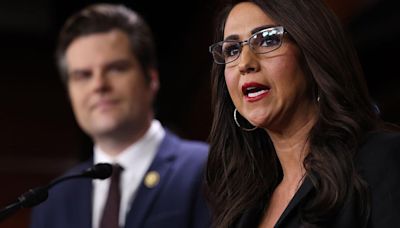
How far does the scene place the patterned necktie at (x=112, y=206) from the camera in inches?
84.7

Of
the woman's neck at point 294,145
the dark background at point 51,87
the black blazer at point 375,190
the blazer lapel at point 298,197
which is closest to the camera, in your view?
the black blazer at point 375,190

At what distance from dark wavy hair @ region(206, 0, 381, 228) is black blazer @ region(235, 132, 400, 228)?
14 millimetres

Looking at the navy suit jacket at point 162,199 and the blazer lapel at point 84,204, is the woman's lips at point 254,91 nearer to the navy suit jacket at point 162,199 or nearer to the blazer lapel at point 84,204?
the navy suit jacket at point 162,199

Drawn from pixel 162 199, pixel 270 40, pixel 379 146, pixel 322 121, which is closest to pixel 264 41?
pixel 270 40

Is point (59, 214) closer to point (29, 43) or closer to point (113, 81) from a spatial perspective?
point (113, 81)

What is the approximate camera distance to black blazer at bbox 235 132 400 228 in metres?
1.26

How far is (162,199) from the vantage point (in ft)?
7.28

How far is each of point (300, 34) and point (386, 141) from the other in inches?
10.5

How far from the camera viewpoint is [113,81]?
2.38 metres

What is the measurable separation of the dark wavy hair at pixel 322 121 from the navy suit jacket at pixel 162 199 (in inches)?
19.5

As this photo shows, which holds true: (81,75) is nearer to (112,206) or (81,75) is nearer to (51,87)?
(112,206)

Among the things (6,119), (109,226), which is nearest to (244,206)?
(109,226)

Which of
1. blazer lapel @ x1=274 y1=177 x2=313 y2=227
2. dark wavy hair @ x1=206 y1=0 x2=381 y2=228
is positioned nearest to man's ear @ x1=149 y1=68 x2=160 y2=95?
dark wavy hair @ x1=206 y1=0 x2=381 y2=228

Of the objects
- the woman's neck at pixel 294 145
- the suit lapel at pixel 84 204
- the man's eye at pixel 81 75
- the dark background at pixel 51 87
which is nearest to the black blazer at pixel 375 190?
the woman's neck at pixel 294 145
